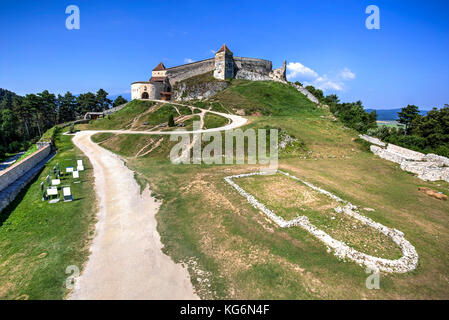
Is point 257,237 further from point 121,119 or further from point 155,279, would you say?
point 121,119

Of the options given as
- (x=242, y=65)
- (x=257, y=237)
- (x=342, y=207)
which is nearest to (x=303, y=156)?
(x=342, y=207)

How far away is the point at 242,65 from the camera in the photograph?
79.6m

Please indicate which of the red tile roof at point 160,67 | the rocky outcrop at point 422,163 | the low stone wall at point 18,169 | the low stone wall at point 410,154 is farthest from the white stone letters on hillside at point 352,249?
the red tile roof at point 160,67

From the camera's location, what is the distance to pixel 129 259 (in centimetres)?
1066

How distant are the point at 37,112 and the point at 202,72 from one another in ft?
194

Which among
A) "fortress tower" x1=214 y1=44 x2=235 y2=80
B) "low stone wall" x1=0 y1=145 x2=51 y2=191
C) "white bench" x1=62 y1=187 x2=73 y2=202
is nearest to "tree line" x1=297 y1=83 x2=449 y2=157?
"fortress tower" x1=214 y1=44 x2=235 y2=80

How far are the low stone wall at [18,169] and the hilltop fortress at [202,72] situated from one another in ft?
144

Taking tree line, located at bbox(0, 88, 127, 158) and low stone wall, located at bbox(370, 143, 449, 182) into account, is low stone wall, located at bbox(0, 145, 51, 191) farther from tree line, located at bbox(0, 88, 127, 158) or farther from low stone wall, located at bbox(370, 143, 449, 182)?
low stone wall, located at bbox(370, 143, 449, 182)

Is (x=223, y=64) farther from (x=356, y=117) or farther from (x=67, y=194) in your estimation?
(x=67, y=194)

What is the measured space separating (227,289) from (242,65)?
8318 centimetres

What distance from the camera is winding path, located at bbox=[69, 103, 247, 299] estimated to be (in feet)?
28.6

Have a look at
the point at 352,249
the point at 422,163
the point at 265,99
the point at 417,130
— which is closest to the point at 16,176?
the point at 352,249

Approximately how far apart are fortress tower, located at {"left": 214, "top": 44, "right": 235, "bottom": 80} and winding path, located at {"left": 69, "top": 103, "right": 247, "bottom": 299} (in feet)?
211
